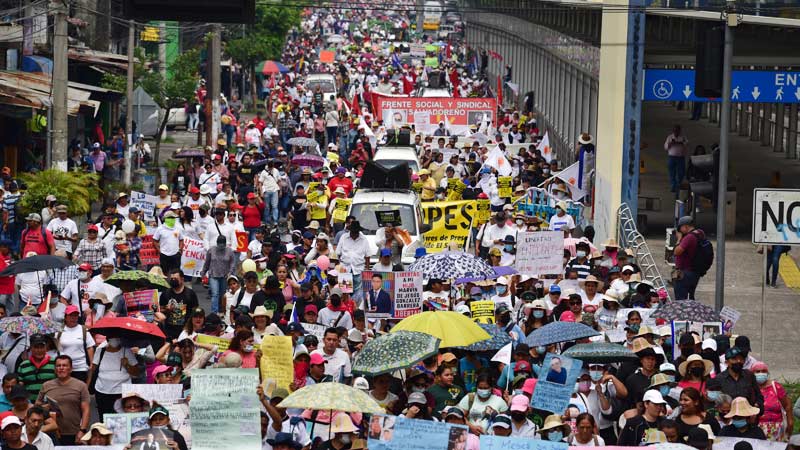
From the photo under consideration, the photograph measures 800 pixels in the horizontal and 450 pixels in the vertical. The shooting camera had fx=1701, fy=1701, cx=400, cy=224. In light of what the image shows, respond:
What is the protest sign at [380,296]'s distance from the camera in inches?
725

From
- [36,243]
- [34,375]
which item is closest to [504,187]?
[36,243]

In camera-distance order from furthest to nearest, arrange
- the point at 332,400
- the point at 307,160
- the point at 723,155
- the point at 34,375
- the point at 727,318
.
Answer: the point at 307,160
the point at 723,155
the point at 727,318
the point at 34,375
the point at 332,400

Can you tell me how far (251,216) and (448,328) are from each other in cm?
1123

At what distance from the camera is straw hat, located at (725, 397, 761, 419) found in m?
13.1

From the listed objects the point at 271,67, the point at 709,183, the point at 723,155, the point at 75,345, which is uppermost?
A: the point at 723,155

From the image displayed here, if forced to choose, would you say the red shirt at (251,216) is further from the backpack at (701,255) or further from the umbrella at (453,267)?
the backpack at (701,255)

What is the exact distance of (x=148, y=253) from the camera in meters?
22.9

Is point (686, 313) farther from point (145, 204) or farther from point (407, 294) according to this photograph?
point (145, 204)

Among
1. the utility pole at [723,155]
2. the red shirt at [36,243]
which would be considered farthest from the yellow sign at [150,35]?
the utility pole at [723,155]

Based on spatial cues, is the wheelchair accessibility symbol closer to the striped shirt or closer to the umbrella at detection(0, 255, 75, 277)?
the umbrella at detection(0, 255, 75, 277)

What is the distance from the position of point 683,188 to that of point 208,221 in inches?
484

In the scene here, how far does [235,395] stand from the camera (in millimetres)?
12328

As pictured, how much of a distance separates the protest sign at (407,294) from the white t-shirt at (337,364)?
3126 mm

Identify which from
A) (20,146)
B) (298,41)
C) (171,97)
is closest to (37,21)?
(20,146)
